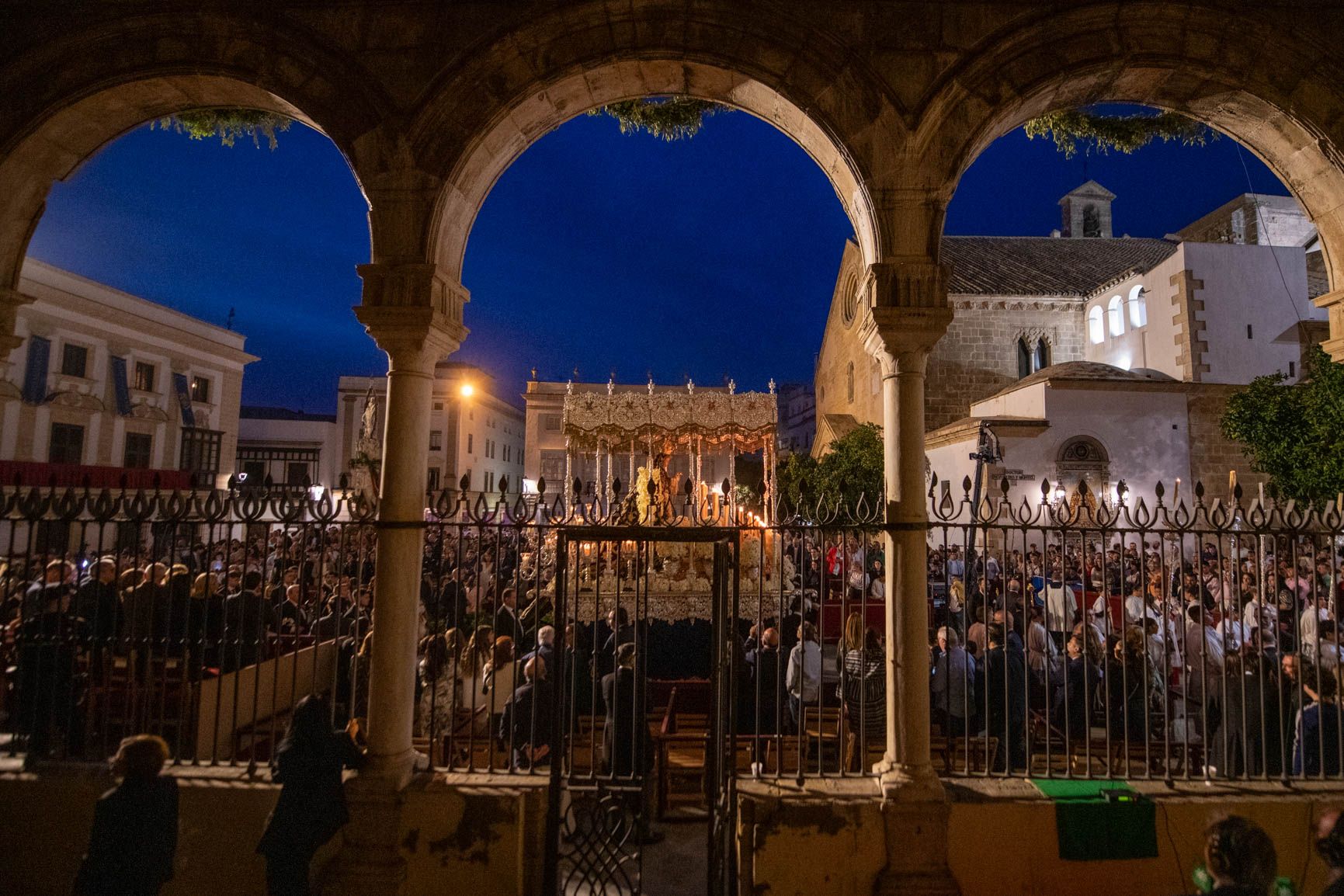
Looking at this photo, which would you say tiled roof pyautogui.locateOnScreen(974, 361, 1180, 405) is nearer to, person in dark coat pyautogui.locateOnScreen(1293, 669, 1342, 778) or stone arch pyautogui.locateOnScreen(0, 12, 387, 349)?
person in dark coat pyautogui.locateOnScreen(1293, 669, 1342, 778)

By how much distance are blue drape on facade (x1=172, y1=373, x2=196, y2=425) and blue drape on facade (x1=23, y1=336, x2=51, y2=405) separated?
495 centimetres

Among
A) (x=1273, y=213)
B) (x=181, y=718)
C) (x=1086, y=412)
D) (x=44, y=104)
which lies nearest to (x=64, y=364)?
(x=44, y=104)

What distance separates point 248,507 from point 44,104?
9.75 ft

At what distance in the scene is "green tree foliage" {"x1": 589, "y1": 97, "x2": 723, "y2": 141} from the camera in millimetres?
5664

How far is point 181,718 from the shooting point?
421cm

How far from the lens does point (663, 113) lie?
18.8 ft

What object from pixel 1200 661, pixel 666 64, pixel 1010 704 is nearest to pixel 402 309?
pixel 666 64

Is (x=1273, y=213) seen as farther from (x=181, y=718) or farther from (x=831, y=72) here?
(x=181, y=718)

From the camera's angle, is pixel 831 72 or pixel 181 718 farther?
pixel 831 72

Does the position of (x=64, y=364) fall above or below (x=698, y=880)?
above

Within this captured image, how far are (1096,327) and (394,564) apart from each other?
27589mm

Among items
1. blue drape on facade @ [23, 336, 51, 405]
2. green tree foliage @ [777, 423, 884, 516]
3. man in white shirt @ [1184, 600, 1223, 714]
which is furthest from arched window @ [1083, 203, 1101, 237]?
blue drape on facade @ [23, 336, 51, 405]

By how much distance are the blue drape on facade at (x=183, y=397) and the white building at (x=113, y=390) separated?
0.11 feet

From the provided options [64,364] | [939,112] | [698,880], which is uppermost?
[64,364]
